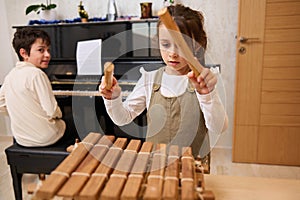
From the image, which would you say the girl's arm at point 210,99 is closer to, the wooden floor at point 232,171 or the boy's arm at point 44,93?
the boy's arm at point 44,93

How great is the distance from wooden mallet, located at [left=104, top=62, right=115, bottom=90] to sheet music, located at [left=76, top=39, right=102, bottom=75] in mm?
1643

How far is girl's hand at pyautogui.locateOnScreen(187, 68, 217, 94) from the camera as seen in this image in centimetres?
64

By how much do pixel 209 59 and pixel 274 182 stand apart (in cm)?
197

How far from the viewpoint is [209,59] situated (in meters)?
2.67

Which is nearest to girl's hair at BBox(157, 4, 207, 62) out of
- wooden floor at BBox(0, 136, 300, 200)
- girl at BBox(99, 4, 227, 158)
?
girl at BBox(99, 4, 227, 158)

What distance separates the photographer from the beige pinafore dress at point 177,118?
1.08 meters

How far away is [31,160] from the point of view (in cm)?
173

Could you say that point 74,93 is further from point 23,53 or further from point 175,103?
point 175,103

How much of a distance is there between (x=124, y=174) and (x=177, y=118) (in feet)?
1.69

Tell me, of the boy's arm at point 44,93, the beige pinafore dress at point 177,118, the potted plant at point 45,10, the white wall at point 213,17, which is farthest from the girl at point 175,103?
the potted plant at point 45,10

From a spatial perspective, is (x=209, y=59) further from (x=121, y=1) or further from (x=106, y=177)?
(x=106, y=177)

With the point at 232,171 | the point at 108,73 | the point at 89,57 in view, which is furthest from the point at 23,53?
the point at 232,171

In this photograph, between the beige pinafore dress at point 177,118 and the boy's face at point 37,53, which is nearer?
the beige pinafore dress at point 177,118

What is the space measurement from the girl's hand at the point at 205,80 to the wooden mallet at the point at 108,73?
0.60 ft
